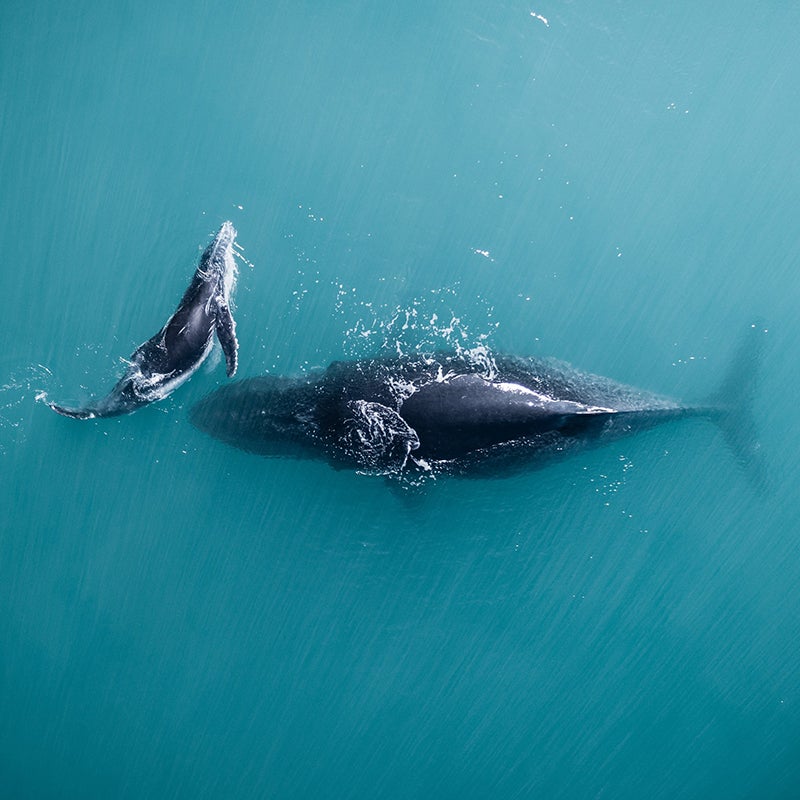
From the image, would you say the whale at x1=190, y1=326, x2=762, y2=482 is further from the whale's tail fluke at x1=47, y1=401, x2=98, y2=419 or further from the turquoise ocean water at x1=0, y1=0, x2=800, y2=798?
the whale's tail fluke at x1=47, y1=401, x2=98, y2=419

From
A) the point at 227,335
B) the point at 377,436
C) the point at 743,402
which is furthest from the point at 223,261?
the point at 743,402

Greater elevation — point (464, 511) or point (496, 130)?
point (496, 130)

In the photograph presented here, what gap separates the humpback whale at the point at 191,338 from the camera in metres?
5.54

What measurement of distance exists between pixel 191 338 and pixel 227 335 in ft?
0.97

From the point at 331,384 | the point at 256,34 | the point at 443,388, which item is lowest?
the point at 331,384

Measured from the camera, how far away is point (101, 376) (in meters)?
5.79

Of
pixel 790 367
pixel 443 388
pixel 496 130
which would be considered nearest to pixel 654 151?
pixel 496 130

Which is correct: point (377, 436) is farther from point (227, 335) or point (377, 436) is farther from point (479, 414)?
point (227, 335)

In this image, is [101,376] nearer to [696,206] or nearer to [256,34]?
[256,34]

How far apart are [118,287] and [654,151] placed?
15.2ft

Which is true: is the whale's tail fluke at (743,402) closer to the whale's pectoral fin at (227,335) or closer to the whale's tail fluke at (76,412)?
the whale's pectoral fin at (227,335)

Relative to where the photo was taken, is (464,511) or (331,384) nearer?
(331,384)

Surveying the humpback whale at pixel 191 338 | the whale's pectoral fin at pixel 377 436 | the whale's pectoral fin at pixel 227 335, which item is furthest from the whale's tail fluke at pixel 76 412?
the whale's pectoral fin at pixel 377 436

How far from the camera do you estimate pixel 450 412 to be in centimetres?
486
